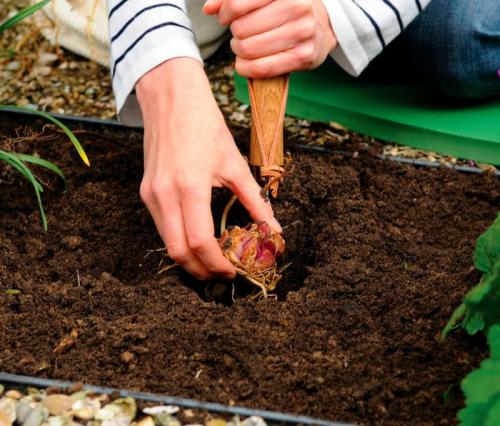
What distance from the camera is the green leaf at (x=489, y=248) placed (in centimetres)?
137

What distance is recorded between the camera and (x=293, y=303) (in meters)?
1.60

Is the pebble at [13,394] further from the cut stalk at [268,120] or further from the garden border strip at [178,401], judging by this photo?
the cut stalk at [268,120]

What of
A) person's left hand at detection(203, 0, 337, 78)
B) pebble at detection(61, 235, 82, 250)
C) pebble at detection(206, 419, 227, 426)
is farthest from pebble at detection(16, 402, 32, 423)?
person's left hand at detection(203, 0, 337, 78)

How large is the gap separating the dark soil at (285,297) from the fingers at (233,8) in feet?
1.28

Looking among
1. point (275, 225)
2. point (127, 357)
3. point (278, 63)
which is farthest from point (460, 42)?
point (127, 357)

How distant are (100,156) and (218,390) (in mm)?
841

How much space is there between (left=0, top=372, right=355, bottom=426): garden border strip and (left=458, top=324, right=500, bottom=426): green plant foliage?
0.78ft

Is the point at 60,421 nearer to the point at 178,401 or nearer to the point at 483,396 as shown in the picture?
the point at 178,401

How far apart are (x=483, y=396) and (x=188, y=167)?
650 mm

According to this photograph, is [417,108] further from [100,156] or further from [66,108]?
[66,108]

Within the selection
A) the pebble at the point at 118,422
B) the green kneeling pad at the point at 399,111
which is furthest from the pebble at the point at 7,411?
the green kneeling pad at the point at 399,111

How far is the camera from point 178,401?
1376 millimetres

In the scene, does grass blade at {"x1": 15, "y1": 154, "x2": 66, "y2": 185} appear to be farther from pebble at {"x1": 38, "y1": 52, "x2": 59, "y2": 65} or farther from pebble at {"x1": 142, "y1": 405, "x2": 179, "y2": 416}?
pebble at {"x1": 38, "y1": 52, "x2": 59, "y2": 65}

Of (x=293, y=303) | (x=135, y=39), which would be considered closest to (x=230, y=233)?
(x=293, y=303)
